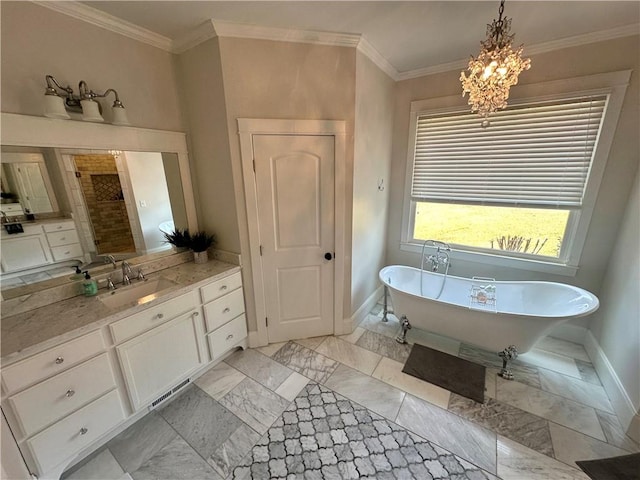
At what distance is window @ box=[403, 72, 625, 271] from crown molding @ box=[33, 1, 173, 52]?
2492 millimetres

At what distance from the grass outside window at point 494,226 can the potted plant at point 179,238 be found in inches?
101

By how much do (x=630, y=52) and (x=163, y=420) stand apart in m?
4.49

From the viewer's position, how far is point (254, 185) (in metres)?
2.16

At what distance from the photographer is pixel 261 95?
80.3 inches

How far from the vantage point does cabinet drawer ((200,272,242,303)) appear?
2.08 metres

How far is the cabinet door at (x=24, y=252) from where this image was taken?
1.53 metres

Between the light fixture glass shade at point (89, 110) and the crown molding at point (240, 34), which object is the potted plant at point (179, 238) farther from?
the crown molding at point (240, 34)

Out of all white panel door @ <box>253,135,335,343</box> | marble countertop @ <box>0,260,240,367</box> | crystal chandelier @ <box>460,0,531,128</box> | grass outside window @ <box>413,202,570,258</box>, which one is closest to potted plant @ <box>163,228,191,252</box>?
marble countertop @ <box>0,260,240,367</box>

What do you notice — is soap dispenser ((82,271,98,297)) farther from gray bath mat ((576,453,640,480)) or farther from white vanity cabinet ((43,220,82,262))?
gray bath mat ((576,453,640,480))

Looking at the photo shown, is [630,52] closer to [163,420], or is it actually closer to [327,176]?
[327,176]

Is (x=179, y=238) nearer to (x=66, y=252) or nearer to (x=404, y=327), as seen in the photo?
(x=66, y=252)

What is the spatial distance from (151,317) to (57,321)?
0.45 meters

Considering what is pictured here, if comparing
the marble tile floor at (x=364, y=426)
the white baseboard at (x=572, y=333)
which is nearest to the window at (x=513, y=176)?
the white baseboard at (x=572, y=333)

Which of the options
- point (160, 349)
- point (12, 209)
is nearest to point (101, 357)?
point (160, 349)
